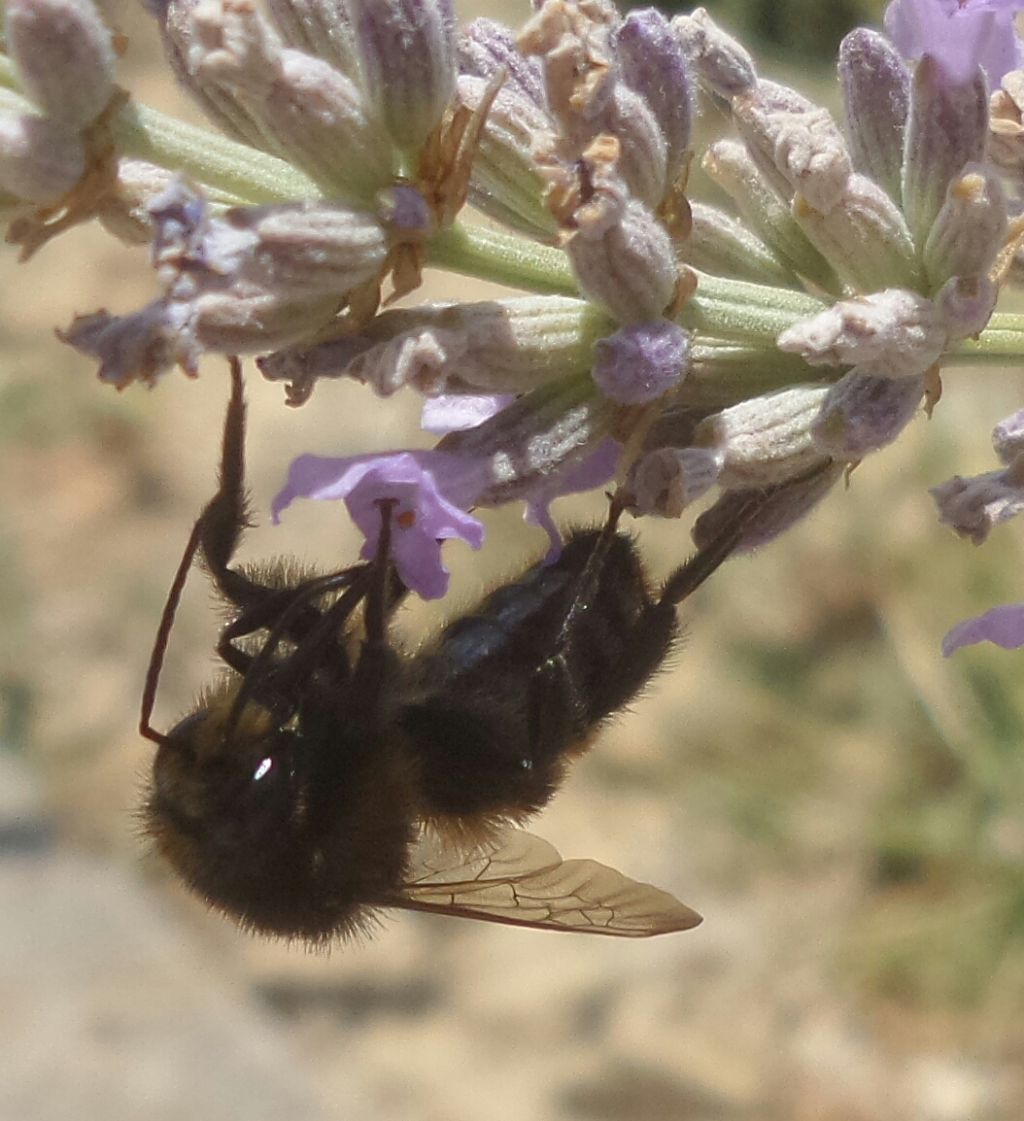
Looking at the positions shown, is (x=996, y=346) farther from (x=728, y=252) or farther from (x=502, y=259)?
(x=502, y=259)

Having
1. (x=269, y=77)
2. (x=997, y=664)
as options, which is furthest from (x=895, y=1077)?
(x=269, y=77)

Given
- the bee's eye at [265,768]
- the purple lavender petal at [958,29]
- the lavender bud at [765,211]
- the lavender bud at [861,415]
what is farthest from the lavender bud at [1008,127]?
the bee's eye at [265,768]

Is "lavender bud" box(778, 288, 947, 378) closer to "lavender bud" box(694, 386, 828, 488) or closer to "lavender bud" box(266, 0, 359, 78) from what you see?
"lavender bud" box(694, 386, 828, 488)

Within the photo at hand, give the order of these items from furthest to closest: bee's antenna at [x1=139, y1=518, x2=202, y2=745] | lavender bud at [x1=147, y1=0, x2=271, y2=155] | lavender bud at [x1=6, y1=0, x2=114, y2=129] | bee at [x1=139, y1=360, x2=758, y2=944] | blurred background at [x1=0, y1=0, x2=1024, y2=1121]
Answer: blurred background at [x1=0, y1=0, x2=1024, y2=1121] → bee at [x1=139, y1=360, x2=758, y2=944] → bee's antenna at [x1=139, y1=518, x2=202, y2=745] → lavender bud at [x1=147, y1=0, x2=271, y2=155] → lavender bud at [x1=6, y1=0, x2=114, y2=129]

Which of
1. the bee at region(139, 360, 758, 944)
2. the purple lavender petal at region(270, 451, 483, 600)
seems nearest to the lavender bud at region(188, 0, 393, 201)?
the purple lavender petal at region(270, 451, 483, 600)

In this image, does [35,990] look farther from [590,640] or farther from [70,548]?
[590,640]

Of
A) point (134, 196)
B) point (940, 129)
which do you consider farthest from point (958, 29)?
point (134, 196)
